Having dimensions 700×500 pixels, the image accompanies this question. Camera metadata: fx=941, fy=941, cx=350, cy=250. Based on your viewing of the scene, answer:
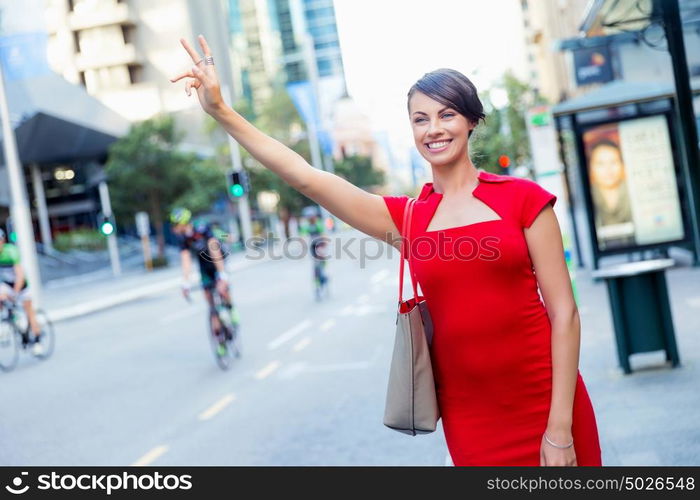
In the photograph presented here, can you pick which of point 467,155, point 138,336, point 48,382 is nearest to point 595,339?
point 48,382

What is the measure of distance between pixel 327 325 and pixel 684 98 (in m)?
8.61

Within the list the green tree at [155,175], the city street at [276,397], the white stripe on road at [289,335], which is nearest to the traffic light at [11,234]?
the city street at [276,397]

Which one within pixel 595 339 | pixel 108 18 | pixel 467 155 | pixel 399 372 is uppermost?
pixel 108 18

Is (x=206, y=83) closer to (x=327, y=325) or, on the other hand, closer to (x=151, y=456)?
(x=151, y=456)

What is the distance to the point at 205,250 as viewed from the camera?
35.0 feet

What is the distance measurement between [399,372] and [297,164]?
632 millimetres

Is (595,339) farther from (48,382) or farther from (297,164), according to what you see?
(297,164)

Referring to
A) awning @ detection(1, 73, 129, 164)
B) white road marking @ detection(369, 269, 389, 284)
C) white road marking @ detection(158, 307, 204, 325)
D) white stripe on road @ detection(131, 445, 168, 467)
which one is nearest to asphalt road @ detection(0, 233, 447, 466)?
white stripe on road @ detection(131, 445, 168, 467)

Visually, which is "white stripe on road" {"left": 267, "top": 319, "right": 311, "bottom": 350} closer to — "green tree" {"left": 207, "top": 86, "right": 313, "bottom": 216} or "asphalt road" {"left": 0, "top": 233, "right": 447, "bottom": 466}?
"asphalt road" {"left": 0, "top": 233, "right": 447, "bottom": 466}

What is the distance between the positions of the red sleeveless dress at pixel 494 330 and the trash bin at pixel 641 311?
5362mm

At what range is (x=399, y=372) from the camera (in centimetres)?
254

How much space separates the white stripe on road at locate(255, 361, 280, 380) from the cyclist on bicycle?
0.82m

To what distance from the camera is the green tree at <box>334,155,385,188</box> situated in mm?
87562

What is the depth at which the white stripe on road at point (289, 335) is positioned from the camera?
42.3 ft
